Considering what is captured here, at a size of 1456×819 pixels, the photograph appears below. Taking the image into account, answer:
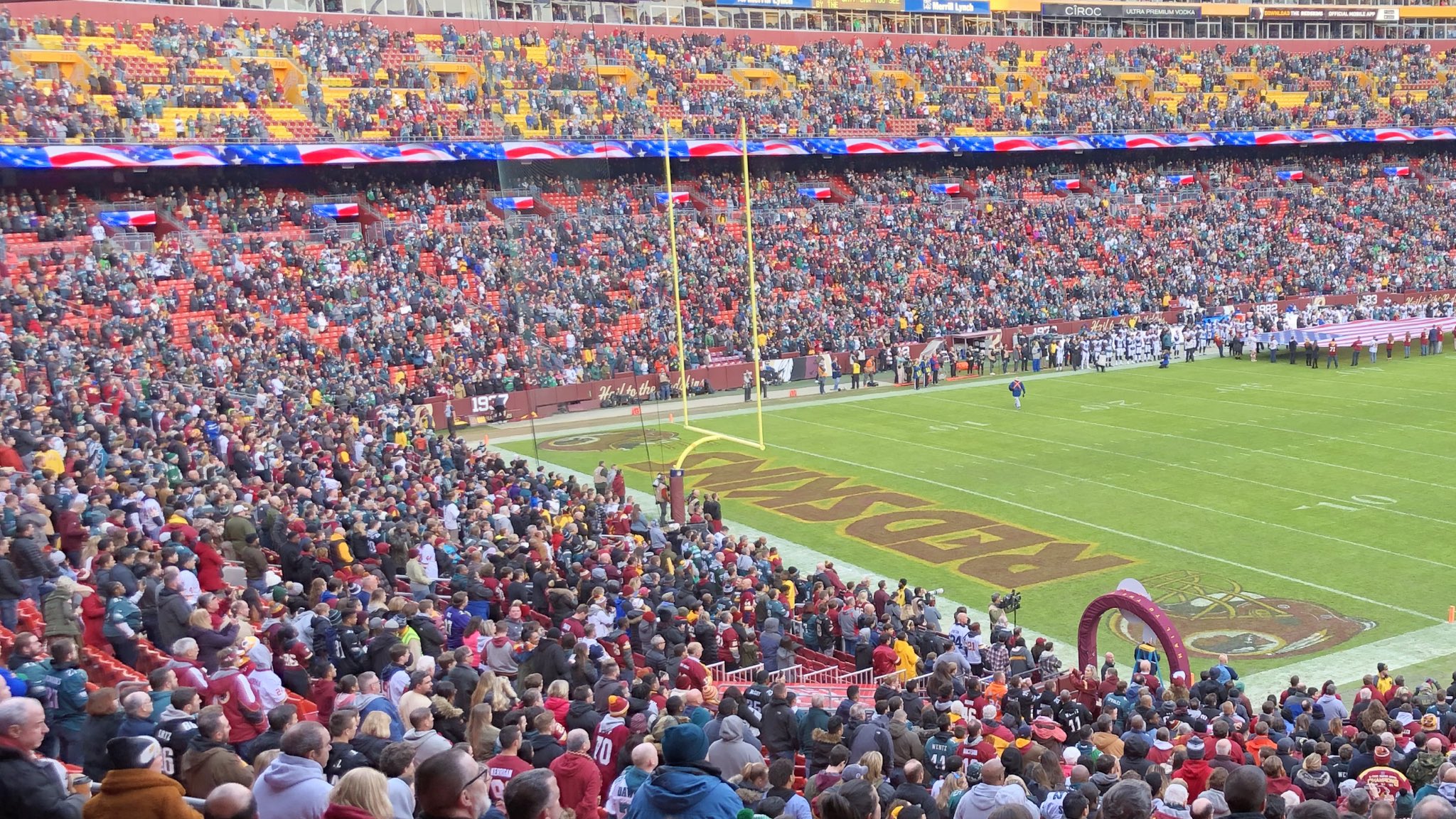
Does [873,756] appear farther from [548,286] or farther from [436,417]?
[548,286]

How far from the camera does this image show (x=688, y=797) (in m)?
5.22

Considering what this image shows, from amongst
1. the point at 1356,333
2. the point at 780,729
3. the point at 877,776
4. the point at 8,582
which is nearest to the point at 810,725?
the point at 780,729

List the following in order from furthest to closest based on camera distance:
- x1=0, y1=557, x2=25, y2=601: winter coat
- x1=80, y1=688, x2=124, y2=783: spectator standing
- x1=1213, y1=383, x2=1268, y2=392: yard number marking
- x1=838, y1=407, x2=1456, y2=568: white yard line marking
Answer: x1=1213, y1=383, x2=1268, y2=392: yard number marking → x1=838, y1=407, x2=1456, y2=568: white yard line marking → x1=0, y1=557, x2=25, y2=601: winter coat → x1=80, y1=688, x2=124, y2=783: spectator standing

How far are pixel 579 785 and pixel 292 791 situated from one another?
164cm

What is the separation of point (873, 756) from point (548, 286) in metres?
29.9

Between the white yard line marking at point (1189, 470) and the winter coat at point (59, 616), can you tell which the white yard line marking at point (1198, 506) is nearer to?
the white yard line marking at point (1189, 470)

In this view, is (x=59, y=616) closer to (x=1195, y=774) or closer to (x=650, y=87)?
(x=1195, y=774)

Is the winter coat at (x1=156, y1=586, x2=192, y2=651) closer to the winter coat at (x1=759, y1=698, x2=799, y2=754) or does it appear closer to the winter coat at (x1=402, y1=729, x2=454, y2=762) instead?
the winter coat at (x1=759, y1=698, x2=799, y2=754)

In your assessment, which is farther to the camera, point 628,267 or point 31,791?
point 628,267

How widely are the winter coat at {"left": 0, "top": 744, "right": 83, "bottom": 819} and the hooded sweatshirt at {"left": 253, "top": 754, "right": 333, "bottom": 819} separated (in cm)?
68

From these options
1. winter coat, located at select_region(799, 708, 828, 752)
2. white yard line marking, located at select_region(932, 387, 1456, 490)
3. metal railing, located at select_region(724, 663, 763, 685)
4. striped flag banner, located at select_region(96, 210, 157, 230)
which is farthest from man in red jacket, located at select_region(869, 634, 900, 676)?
striped flag banner, located at select_region(96, 210, 157, 230)

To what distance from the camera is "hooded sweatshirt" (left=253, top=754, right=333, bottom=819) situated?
5.64 metres

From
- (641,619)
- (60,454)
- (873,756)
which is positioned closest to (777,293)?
(60,454)

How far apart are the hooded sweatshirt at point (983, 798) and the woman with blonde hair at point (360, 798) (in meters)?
2.77
